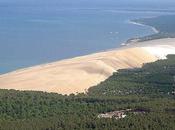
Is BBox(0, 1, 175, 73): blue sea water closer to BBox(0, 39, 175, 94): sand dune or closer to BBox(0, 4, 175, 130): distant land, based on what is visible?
BBox(0, 39, 175, 94): sand dune

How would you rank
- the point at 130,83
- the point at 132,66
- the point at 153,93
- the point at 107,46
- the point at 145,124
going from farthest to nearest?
the point at 107,46, the point at 132,66, the point at 130,83, the point at 153,93, the point at 145,124

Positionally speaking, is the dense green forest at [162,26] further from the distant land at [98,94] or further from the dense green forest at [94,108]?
the dense green forest at [94,108]

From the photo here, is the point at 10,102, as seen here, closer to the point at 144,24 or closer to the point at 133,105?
the point at 133,105

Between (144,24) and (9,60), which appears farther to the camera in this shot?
(144,24)

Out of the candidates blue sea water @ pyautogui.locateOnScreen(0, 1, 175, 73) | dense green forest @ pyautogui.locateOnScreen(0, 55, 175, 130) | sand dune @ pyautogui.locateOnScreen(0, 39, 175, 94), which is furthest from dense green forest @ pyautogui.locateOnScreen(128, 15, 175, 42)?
dense green forest @ pyautogui.locateOnScreen(0, 55, 175, 130)

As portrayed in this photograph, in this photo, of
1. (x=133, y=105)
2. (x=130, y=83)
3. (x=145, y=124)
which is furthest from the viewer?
(x=130, y=83)

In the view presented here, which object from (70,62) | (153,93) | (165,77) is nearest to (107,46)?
(70,62)

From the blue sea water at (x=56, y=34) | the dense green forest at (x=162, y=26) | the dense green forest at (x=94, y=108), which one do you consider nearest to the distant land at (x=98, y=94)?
the dense green forest at (x=94, y=108)
